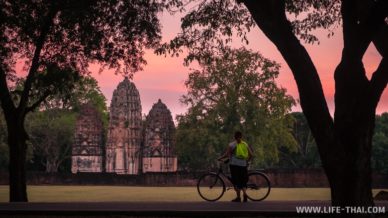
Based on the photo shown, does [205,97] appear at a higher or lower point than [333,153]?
higher

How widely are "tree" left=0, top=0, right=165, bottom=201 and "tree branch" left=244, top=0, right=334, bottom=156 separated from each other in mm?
6770

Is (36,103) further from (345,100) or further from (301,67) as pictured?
(345,100)

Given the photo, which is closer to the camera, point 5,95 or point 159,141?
point 5,95

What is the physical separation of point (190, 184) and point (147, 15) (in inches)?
1199

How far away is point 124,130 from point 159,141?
154 inches

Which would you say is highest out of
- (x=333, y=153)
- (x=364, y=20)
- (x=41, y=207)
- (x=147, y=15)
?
(x=147, y=15)

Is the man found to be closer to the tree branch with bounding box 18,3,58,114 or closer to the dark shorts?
the dark shorts

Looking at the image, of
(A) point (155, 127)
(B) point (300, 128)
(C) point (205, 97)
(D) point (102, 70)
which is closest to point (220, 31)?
(D) point (102, 70)

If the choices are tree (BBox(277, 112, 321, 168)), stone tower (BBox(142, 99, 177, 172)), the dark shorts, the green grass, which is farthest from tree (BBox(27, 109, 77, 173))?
the dark shorts

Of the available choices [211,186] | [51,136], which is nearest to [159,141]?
[51,136]

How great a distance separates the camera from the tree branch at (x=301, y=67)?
1038 centimetres

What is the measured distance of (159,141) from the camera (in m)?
65.0

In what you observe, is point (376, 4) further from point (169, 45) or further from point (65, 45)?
point (65, 45)

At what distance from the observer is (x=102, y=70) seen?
2030 cm
